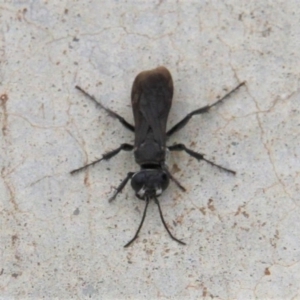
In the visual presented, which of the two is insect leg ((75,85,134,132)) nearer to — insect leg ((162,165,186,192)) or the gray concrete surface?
the gray concrete surface

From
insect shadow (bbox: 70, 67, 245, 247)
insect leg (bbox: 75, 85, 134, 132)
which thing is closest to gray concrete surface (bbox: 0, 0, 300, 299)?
insect leg (bbox: 75, 85, 134, 132)

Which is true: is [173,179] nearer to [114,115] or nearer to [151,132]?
[151,132]

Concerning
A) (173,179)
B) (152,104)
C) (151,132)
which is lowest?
(173,179)

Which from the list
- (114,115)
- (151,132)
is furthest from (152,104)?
(114,115)

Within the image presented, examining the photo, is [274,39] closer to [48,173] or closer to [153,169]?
[153,169]

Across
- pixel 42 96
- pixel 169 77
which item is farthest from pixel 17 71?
pixel 169 77

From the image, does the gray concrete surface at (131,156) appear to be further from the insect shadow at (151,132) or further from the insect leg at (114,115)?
the insect shadow at (151,132)

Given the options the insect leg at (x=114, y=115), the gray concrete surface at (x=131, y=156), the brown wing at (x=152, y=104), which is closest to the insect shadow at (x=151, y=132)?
the brown wing at (x=152, y=104)

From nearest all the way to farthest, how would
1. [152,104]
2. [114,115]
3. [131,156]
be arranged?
[152,104] < [114,115] < [131,156]
